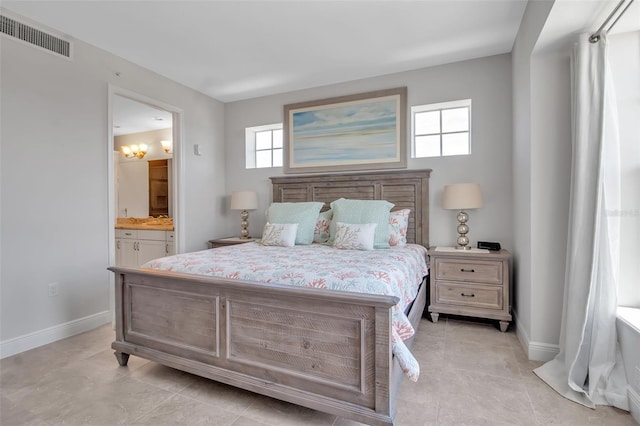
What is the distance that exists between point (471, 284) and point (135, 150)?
5719 mm

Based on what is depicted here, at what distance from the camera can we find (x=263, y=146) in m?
4.50

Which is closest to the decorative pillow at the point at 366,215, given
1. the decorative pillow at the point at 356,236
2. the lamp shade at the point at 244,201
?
the decorative pillow at the point at 356,236

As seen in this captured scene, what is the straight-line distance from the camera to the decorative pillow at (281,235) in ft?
10.2

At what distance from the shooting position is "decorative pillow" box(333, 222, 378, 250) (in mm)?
2781

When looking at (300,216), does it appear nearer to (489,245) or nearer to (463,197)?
(463,197)

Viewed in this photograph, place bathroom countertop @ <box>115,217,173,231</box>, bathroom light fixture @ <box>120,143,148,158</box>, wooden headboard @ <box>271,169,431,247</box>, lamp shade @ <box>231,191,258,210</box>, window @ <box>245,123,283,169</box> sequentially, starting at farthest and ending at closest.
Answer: bathroom light fixture @ <box>120,143,148,158</box>, bathroom countertop @ <box>115,217,173,231</box>, window @ <box>245,123,283,169</box>, lamp shade @ <box>231,191,258,210</box>, wooden headboard @ <box>271,169,431,247</box>

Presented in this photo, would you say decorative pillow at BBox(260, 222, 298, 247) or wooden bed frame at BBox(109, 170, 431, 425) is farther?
decorative pillow at BBox(260, 222, 298, 247)

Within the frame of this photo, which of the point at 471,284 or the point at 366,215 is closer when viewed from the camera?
the point at 471,284

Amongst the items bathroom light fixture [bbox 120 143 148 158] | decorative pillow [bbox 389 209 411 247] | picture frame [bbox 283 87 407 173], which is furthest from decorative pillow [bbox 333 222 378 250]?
bathroom light fixture [bbox 120 143 148 158]

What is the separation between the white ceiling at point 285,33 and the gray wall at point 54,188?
32cm

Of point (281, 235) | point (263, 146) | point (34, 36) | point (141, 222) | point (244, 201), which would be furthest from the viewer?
point (141, 222)

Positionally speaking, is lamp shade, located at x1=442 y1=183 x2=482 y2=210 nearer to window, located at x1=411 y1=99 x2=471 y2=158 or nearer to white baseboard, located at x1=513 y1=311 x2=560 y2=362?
window, located at x1=411 y1=99 x2=471 y2=158

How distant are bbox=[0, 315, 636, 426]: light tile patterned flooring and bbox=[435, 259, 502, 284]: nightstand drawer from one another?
0.59 metres

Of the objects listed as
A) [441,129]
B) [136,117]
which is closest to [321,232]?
[441,129]
